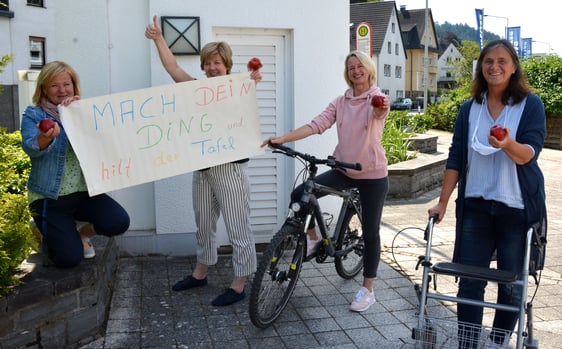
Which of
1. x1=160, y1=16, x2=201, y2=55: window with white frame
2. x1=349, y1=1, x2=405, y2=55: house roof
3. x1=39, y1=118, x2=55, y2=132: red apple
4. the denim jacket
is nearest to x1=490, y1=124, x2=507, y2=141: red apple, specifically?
x1=39, y1=118, x2=55, y2=132: red apple

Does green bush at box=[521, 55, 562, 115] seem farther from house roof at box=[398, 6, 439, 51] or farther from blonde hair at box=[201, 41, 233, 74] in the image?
house roof at box=[398, 6, 439, 51]

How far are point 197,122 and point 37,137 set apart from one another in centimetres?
125

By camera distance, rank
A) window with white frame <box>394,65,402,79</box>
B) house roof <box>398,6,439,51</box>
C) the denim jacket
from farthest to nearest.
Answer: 1. house roof <box>398,6,439,51</box>
2. window with white frame <box>394,65,402,79</box>
3. the denim jacket

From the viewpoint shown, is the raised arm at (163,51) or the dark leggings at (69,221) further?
the raised arm at (163,51)

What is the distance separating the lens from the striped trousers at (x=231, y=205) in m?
4.49

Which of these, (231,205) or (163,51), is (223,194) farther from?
(163,51)

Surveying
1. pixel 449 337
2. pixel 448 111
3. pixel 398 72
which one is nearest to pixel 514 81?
pixel 449 337

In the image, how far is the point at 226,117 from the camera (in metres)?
4.47

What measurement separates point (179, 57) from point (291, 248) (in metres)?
2.31

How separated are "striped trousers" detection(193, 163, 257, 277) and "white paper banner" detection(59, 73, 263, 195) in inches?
6.3

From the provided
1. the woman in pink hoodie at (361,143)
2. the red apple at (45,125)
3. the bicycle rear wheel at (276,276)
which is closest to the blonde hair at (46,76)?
the red apple at (45,125)

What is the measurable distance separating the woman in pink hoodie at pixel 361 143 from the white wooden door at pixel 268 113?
1447 millimetres

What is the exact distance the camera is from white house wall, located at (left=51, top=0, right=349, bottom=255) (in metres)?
5.39

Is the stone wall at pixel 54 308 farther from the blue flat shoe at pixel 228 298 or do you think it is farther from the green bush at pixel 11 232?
the blue flat shoe at pixel 228 298
